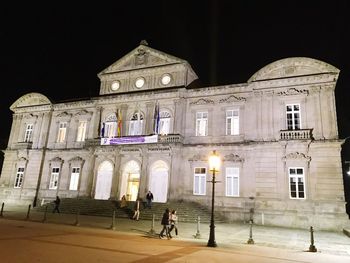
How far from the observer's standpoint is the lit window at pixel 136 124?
94.9 feet

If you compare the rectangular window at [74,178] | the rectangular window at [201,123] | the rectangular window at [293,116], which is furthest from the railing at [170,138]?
the rectangular window at [74,178]

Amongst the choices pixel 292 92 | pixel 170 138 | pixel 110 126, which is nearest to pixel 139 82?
pixel 110 126

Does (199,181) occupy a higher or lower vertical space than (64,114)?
lower

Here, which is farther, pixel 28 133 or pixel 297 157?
pixel 28 133

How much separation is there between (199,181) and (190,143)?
11.8 ft

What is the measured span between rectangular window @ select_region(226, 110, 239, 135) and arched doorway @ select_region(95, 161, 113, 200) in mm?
12576

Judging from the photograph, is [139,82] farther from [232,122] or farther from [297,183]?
[297,183]

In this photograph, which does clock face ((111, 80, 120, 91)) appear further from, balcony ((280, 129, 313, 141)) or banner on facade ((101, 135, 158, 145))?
balcony ((280, 129, 313, 141))

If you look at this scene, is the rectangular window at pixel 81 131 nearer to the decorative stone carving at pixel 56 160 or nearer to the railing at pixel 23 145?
the decorative stone carving at pixel 56 160

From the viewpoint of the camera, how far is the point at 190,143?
26531mm

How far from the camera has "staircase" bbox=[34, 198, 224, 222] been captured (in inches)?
882

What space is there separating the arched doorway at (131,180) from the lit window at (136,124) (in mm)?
3134

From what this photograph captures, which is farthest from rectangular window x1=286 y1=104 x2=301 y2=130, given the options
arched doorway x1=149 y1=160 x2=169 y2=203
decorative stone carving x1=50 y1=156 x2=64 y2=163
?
decorative stone carving x1=50 y1=156 x2=64 y2=163

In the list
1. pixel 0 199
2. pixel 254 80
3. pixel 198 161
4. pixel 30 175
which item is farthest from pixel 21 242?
pixel 0 199
